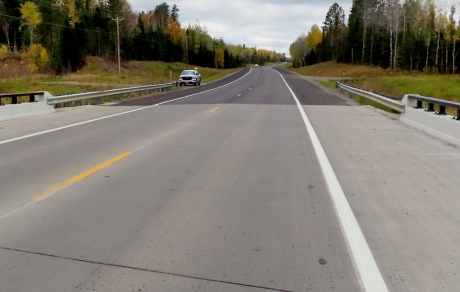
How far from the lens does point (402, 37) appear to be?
9506 cm

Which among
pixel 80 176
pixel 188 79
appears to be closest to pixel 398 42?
pixel 188 79

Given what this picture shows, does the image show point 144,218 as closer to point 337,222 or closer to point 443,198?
point 337,222

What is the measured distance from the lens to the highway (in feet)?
13.6

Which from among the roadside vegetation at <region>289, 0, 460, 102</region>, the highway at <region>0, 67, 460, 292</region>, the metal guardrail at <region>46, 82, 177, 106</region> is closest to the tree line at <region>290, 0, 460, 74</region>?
the roadside vegetation at <region>289, 0, 460, 102</region>

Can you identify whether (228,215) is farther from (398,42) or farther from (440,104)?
(398,42)

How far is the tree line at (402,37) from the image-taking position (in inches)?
3164

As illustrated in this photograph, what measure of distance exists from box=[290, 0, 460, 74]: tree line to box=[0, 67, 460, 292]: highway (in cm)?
6460

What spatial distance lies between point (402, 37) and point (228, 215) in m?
98.7

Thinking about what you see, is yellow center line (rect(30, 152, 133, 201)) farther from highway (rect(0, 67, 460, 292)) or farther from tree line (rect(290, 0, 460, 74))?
tree line (rect(290, 0, 460, 74))

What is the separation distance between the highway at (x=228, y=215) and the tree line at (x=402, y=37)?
64598 mm

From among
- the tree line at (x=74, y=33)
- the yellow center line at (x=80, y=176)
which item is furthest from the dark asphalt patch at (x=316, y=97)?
the tree line at (x=74, y=33)

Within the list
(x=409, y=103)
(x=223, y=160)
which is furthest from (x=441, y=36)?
(x=223, y=160)

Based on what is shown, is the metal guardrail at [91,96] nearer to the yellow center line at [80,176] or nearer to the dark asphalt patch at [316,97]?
the dark asphalt patch at [316,97]

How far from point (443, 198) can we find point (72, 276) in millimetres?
5067
